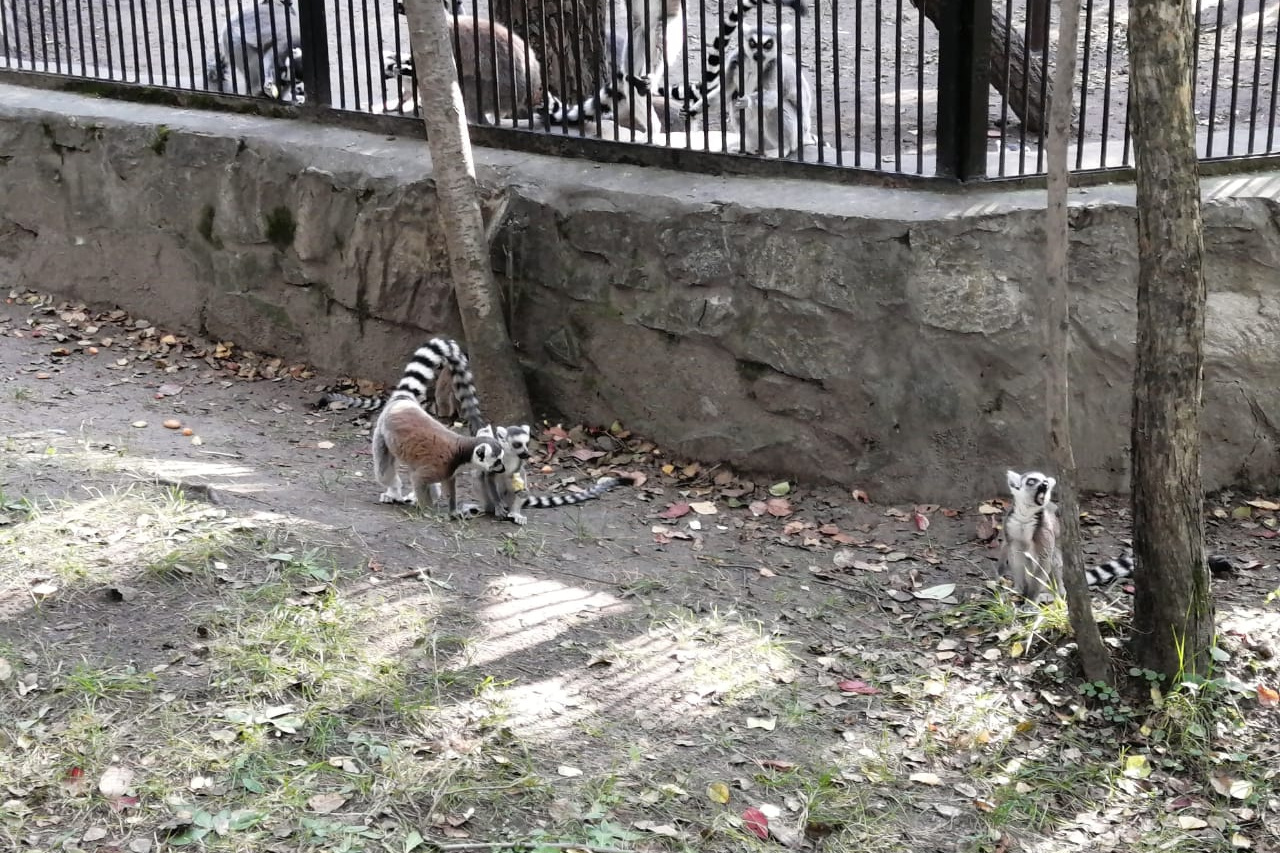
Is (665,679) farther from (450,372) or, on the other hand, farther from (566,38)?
(566,38)

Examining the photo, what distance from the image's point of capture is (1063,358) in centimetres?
462

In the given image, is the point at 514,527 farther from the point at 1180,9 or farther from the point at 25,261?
the point at 25,261

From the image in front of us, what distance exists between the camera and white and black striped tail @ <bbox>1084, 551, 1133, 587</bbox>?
5.74 metres

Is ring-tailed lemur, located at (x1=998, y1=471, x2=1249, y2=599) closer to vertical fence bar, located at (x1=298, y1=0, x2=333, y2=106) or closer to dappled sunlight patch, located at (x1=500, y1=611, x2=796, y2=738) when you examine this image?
dappled sunlight patch, located at (x1=500, y1=611, x2=796, y2=738)

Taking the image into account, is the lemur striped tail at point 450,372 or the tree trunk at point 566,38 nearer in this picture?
the lemur striped tail at point 450,372

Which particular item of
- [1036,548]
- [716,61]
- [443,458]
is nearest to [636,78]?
[716,61]

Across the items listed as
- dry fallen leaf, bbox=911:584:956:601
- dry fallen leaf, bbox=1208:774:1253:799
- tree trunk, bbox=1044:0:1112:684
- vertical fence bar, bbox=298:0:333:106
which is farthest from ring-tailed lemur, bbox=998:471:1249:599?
vertical fence bar, bbox=298:0:333:106

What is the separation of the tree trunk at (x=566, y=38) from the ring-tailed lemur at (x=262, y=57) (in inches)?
56.6

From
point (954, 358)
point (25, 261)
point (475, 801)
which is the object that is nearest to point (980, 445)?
point (954, 358)

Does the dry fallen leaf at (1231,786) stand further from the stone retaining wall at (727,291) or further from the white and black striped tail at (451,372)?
the white and black striped tail at (451,372)

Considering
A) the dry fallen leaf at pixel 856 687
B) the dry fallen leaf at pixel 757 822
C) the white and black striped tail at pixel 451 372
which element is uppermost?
the white and black striped tail at pixel 451 372

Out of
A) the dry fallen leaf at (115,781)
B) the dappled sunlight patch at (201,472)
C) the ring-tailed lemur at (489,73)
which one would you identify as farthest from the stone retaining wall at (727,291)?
the dry fallen leaf at (115,781)

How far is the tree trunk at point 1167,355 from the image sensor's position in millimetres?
4434

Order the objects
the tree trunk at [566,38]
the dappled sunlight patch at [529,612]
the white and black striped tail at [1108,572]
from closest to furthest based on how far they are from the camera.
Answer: the dappled sunlight patch at [529,612] → the white and black striped tail at [1108,572] → the tree trunk at [566,38]
